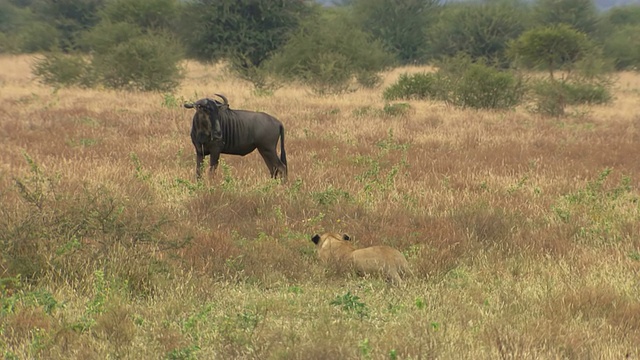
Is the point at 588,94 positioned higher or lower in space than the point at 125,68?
higher

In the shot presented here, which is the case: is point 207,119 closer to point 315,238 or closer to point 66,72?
point 315,238

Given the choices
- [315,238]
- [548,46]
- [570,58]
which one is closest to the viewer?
[315,238]

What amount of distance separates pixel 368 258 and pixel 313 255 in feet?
2.07

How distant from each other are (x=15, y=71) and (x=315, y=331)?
104 ft

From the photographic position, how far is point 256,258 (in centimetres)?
481

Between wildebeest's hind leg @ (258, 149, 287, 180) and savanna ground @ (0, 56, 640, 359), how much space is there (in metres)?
0.48

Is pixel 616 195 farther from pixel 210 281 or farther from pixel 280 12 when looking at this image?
pixel 280 12

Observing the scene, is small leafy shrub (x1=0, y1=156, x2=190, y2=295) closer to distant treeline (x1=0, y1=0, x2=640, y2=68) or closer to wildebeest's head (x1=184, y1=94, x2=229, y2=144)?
wildebeest's head (x1=184, y1=94, x2=229, y2=144)

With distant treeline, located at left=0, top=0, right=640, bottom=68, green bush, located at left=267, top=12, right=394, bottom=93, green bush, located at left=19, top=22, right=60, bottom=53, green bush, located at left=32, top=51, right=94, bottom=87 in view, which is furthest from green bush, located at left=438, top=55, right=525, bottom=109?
green bush, located at left=19, top=22, right=60, bottom=53

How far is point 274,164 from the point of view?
795 cm

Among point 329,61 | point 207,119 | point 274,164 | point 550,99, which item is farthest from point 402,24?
point 207,119

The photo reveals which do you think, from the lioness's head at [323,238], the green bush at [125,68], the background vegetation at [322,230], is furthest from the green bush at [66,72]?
the lioness's head at [323,238]

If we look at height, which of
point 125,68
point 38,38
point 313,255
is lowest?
point 38,38

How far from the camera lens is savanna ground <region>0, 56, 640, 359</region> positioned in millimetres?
3354
